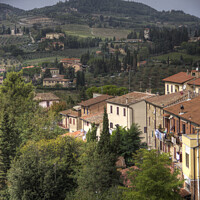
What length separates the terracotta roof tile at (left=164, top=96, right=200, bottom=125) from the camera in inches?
1075

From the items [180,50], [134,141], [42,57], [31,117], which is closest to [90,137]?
[134,141]

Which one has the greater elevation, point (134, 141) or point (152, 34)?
point (152, 34)

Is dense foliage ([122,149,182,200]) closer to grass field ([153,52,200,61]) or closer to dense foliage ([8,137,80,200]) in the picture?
dense foliage ([8,137,80,200])

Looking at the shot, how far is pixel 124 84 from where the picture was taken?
10638 cm

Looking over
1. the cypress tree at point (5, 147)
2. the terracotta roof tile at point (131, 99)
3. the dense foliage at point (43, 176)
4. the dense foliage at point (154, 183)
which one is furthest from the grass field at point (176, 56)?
the dense foliage at point (154, 183)

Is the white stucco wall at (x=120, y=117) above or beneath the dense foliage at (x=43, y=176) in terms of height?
above

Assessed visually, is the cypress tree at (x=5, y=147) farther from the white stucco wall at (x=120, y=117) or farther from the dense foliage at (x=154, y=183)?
the dense foliage at (x=154, y=183)

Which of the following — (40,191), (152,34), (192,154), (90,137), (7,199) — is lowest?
(7,199)

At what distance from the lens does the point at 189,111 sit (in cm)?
2931

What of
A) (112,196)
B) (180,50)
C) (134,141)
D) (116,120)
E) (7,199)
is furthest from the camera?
(180,50)

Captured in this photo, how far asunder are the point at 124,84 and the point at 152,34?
93973 mm

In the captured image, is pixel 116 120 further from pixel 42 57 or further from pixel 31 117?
pixel 42 57

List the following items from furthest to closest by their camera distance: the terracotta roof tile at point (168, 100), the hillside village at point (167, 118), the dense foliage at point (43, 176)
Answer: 1. the terracotta roof tile at point (168, 100)
2. the dense foliage at point (43, 176)
3. the hillside village at point (167, 118)

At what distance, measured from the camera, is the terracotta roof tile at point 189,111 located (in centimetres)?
2730
